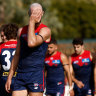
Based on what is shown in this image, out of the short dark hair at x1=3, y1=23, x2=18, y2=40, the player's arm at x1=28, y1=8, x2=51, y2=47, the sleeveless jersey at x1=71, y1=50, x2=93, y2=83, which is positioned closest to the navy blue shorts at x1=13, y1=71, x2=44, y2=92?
the player's arm at x1=28, y1=8, x2=51, y2=47

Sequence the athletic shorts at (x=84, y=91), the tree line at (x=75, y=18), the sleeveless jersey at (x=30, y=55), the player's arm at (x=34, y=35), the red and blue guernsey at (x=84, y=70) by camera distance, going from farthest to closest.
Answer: the tree line at (x=75, y=18) < the athletic shorts at (x=84, y=91) < the red and blue guernsey at (x=84, y=70) < the sleeveless jersey at (x=30, y=55) < the player's arm at (x=34, y=35)

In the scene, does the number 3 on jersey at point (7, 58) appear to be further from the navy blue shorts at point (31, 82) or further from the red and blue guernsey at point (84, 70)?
the red and blue guernsey at point (84, 70)

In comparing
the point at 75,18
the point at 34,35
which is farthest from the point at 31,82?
the point at 75,18

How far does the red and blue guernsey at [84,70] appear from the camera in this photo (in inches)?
336

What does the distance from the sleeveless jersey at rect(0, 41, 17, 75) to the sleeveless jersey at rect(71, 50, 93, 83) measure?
282 centimetres

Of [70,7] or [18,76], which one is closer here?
[18,76]

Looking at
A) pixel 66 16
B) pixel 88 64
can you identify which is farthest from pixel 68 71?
pixel 66 16

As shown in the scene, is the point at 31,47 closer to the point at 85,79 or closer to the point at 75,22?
the point at 85,79

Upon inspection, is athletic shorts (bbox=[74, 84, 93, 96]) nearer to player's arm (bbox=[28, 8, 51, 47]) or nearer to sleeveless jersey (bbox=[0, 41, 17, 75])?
sleeveless jersey (bbox=[0, 41, 17, 75])

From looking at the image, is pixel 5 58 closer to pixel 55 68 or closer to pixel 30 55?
pixel 30 55

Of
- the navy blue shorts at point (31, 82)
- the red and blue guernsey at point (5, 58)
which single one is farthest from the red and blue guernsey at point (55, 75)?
the navy blue shorts at point (31, 82)

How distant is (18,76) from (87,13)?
7208cm

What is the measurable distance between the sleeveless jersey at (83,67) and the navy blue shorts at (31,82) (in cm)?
364

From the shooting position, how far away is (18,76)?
5.09 meters
